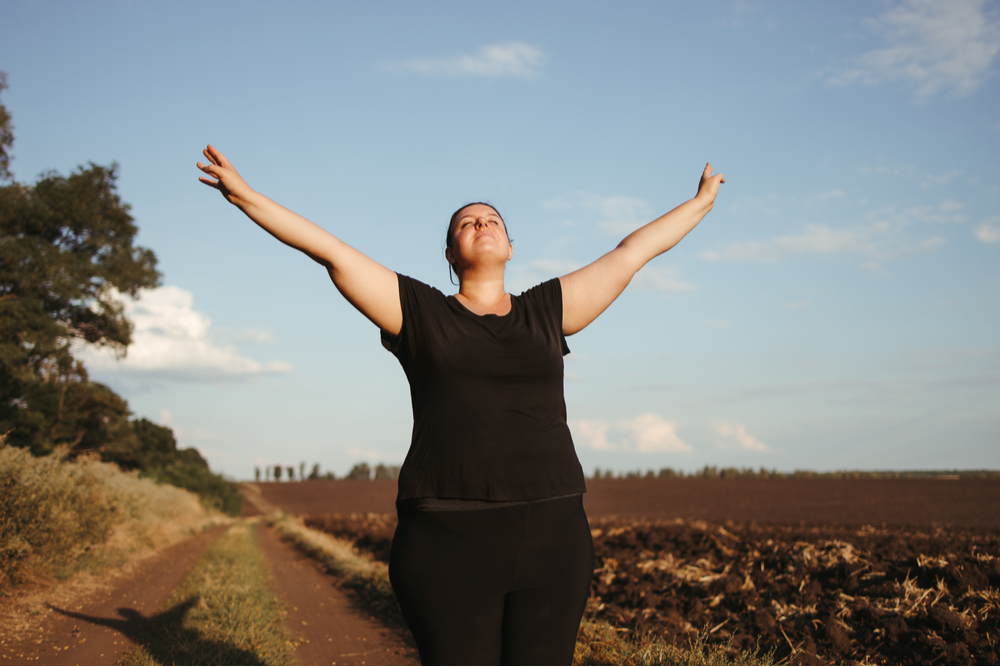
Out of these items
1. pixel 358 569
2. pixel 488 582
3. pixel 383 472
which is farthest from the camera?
pixel 383 472

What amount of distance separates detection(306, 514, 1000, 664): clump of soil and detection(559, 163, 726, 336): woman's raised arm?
427 cm

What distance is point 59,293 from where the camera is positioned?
2005cm

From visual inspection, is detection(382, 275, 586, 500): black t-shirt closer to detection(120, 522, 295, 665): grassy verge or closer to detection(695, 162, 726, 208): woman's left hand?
detection(695, 162, 726, 208): woman's left hand

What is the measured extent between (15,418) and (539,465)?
22.2 metres

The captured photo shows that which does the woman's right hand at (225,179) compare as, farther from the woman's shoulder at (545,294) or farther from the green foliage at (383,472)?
the green foliage at (383,472)

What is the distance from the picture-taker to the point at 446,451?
1545 millimetres

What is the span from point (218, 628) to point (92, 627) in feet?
4.86

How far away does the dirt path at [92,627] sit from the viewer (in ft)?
18.1

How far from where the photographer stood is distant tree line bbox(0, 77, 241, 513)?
18734mm

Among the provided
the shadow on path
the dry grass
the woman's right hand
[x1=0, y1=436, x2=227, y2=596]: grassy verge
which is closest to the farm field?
the dry grass

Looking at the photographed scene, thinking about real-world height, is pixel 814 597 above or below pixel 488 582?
below

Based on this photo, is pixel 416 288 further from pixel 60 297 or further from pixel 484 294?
pixel 60 297

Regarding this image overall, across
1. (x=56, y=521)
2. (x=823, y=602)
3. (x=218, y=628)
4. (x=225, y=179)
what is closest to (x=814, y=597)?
(x=823, y=602)

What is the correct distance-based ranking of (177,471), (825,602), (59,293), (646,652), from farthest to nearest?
(177,471) → (59,293) → (825,602) → (646,652)
